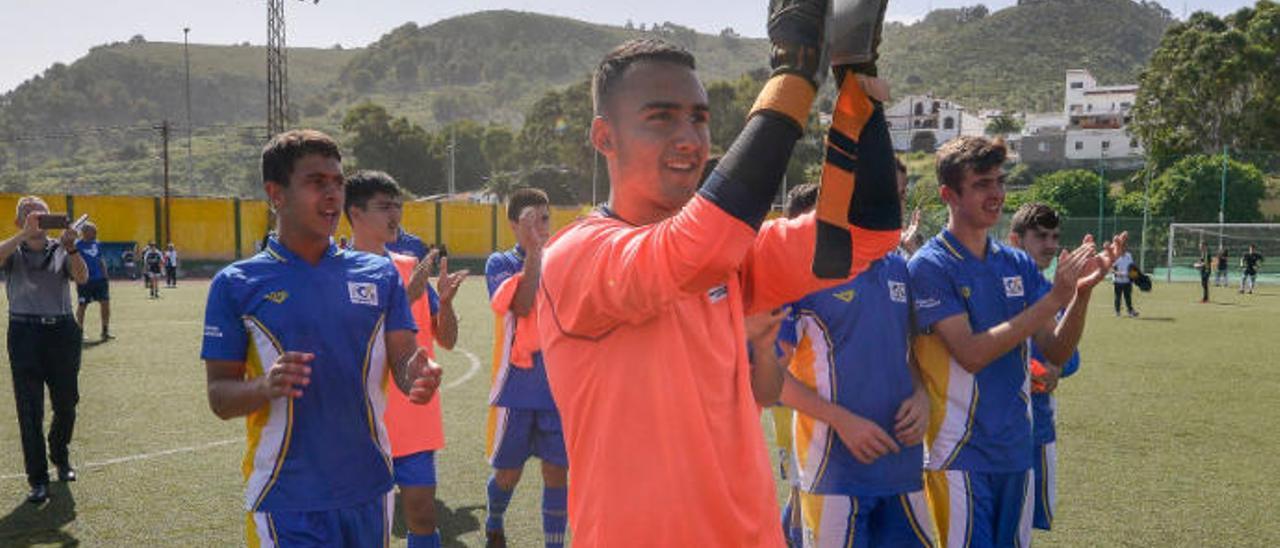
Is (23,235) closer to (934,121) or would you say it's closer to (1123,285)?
(1123,285)

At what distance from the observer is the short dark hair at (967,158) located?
4.15 meters

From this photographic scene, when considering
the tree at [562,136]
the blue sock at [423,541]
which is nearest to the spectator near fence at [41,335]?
the blue sock at [423,541]

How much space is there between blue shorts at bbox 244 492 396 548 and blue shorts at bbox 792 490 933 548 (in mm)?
1872

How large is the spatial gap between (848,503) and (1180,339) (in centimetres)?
1789

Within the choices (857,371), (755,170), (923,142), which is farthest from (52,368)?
(923,142)

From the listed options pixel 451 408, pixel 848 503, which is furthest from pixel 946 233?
pixel 451 408

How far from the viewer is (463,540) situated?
660 cm

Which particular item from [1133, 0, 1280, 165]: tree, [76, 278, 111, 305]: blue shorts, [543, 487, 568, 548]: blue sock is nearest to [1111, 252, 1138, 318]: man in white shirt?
[543, 487, 568, 548]: blue sock

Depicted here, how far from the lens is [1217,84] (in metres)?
57.8

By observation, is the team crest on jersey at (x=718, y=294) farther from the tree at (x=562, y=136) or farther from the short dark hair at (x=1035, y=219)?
the tree at (x=562, y=136)

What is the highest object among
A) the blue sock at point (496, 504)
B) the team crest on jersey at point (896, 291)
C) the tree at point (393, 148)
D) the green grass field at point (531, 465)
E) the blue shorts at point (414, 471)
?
the tree at point (393, 148)

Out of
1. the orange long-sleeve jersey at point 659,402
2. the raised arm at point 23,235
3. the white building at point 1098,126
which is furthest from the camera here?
the white building at point 1098,126

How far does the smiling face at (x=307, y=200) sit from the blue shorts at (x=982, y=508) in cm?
289

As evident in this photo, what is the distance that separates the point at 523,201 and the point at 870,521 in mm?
3568
